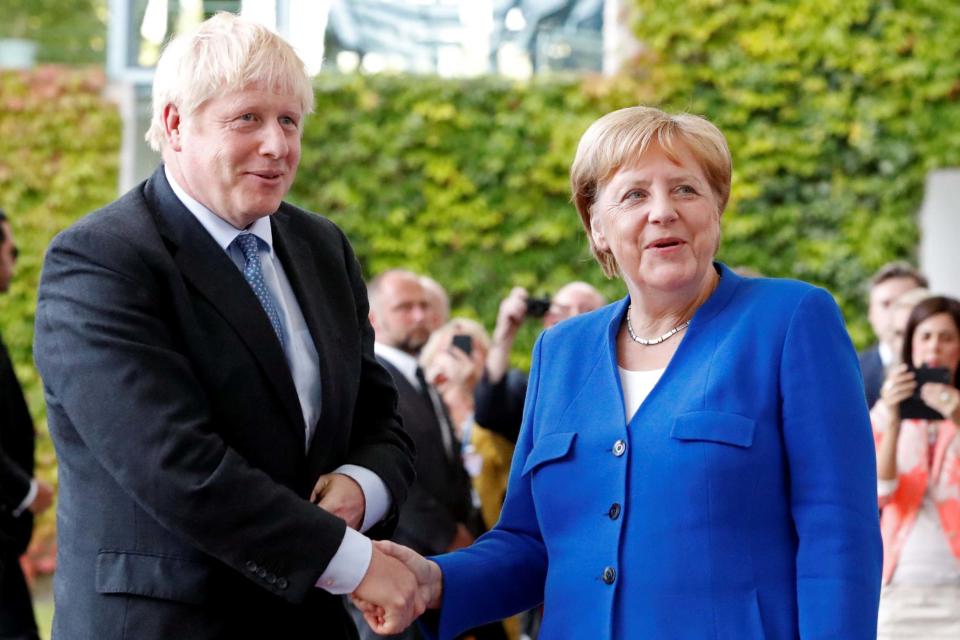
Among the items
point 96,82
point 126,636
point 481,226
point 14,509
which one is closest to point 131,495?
point 126,636

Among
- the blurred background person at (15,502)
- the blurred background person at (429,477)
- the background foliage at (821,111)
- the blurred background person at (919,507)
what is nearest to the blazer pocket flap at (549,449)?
the blurred background person at (429,477)

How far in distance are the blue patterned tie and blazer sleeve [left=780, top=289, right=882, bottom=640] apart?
0.95 m

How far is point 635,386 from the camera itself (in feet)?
8.71

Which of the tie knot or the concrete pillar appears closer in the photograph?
the tie knot

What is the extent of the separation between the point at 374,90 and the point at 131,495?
8.80m

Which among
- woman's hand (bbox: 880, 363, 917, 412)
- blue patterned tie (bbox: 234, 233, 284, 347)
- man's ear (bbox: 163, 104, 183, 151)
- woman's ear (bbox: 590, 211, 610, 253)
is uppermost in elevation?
man's ear (bbox: 163, 104, 183, 151)

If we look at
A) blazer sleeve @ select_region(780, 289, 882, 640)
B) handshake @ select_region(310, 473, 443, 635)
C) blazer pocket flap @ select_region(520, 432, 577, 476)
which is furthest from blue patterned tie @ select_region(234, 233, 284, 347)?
blazer sleeve @ select_region(780, 289, 882, 640)

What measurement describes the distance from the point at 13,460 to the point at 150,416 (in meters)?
3.54

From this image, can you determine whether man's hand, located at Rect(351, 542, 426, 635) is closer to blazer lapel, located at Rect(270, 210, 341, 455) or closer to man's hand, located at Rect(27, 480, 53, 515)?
blazer lapel, located at Rect(270, 210, 341, 455)

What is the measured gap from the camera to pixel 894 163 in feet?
34.1

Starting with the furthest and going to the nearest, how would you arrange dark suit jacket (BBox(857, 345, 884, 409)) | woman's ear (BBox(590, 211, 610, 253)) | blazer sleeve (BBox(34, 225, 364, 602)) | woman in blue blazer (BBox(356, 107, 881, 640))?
1. dark suit jacket (BBox(857, 345, 884, 409))
2. woman's ear (BBox(590, 211, 610, 253))
3. woman in blue blazer (BBox(356, 107, 881, 640))
4. blazer sleeve (BBox(34, 225, 364, 602))

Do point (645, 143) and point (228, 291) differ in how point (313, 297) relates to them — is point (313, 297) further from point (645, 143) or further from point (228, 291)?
point (645, 143)

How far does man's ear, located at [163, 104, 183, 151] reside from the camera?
8.32 ft

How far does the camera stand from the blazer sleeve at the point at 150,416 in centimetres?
229
